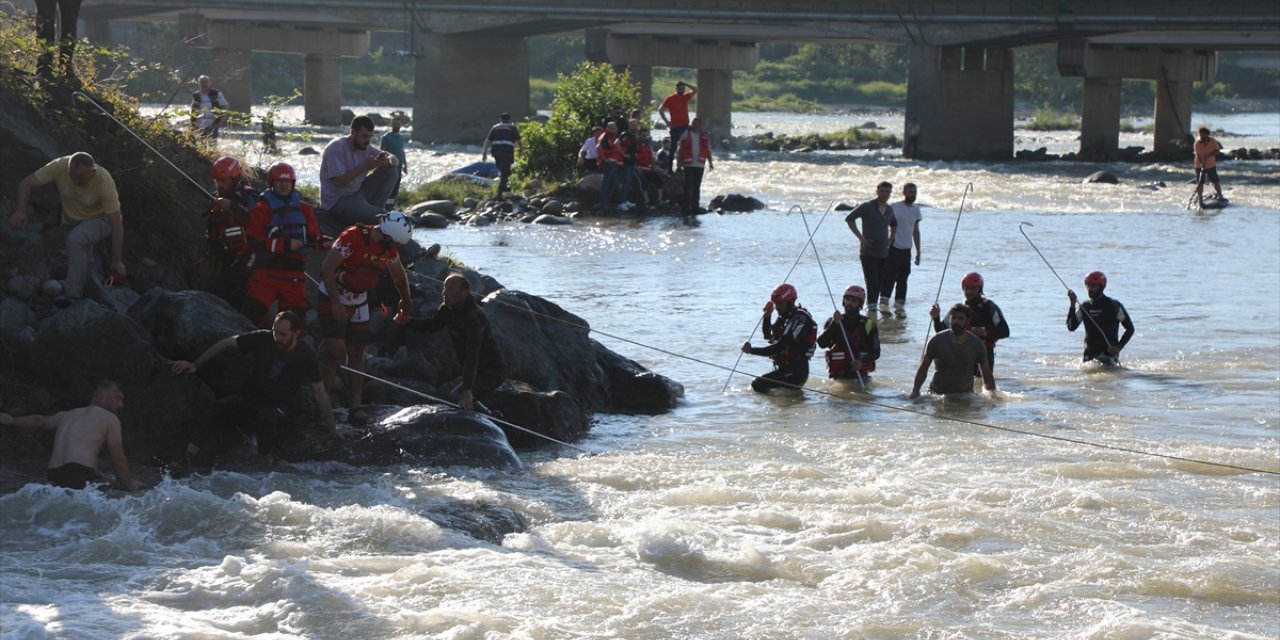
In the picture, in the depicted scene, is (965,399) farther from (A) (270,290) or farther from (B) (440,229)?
(B) (440,229)

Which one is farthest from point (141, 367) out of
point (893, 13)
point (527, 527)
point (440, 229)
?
point (893, 13)

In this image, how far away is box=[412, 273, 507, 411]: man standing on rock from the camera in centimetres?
1220

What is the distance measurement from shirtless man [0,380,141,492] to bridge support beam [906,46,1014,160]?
146 ft

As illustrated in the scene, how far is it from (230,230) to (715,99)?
52.4m

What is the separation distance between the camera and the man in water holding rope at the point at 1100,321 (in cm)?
1634

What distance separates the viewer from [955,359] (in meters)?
14.7

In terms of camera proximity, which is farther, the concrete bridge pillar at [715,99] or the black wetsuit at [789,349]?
the concrete bridge pillar at [715,99]

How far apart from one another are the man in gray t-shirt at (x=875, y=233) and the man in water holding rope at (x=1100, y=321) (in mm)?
3029

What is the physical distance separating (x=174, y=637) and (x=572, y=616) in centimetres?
198

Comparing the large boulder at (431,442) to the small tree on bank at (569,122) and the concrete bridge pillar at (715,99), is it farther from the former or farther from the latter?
the concrete bridge pillar at (715,99)

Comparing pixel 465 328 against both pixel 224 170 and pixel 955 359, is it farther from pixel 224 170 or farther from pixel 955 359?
pixel 955 359

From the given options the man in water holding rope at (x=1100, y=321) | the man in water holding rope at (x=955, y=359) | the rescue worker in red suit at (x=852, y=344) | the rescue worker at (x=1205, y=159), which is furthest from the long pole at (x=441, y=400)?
the rescue worker at (x=1205, y=159)

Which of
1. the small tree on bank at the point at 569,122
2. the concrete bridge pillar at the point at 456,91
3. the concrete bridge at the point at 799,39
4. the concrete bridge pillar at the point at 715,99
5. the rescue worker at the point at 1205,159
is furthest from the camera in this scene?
the concrete bridge pillar at the point at 715,99

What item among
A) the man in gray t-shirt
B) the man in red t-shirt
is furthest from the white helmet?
the man in red t-shirt
